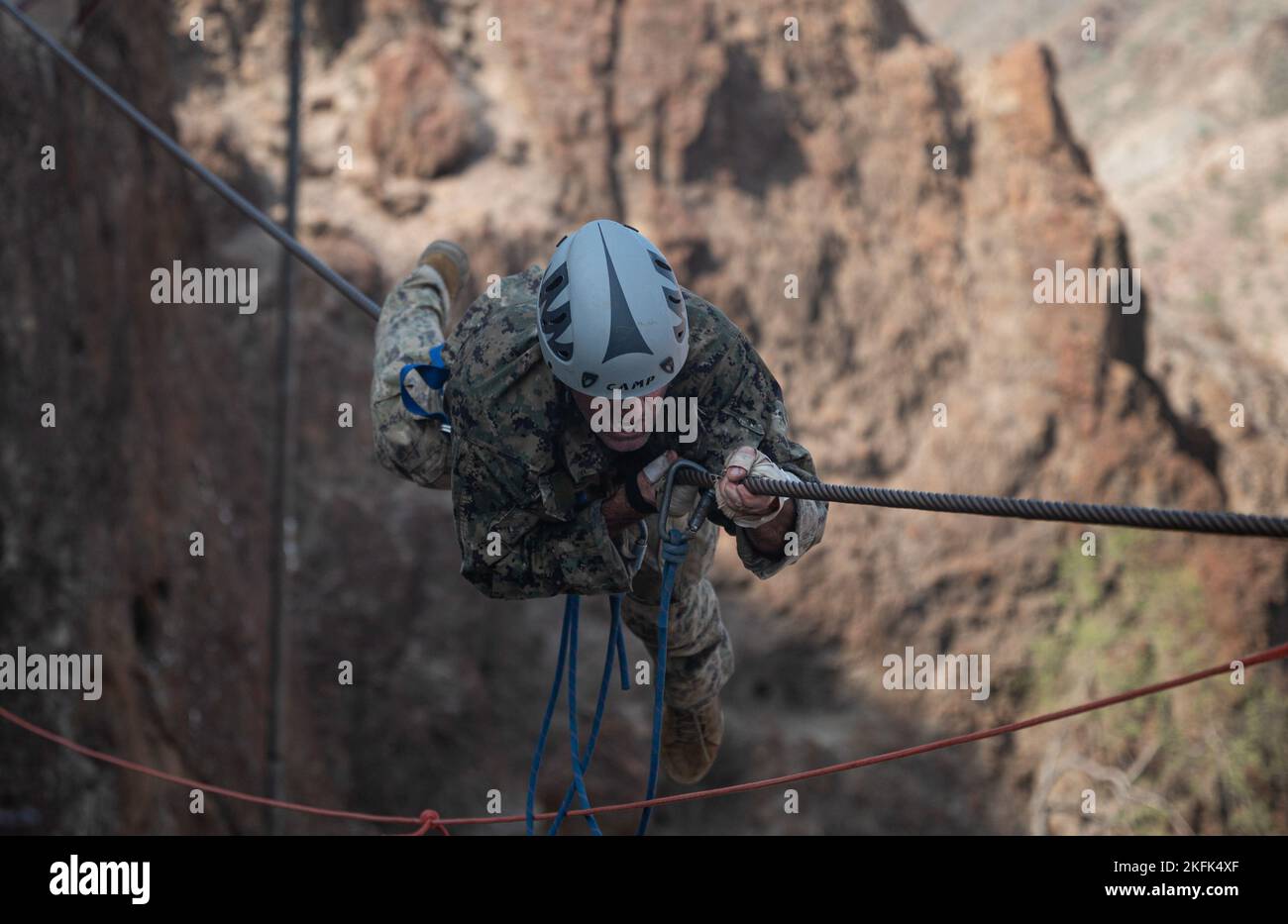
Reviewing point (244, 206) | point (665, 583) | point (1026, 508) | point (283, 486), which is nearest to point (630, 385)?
point (665, 583)

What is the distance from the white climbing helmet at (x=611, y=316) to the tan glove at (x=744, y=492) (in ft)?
1.08

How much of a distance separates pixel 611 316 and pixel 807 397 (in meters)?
8.31

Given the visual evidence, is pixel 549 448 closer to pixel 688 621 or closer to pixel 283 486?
pixel 688 621

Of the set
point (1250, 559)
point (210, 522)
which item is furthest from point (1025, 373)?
point (210, 522)

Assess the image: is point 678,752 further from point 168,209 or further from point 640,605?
point 168,209

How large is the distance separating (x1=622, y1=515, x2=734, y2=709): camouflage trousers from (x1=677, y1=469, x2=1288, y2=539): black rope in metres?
0.90

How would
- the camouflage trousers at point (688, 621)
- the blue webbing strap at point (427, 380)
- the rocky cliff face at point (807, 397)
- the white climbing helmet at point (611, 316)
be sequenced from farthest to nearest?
the rocky cliff face at point (807, 397) → the camouflage trousers at point (688, 621) → the blue webbing strap at point (427, 380) → the white climbing helmet at point (611, 316)

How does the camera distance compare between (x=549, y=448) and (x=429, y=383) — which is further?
(x=429, y=383)

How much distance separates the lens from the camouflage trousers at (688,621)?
4070mm

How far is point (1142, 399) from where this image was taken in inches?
448

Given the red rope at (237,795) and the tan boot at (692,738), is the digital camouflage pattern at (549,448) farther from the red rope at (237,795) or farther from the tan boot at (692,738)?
the tan boot at (692,738)

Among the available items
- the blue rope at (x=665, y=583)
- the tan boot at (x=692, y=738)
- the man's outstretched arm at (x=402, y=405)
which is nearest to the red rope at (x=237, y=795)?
the blue rope at (x=665, y=583)

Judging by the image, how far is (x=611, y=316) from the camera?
3.20 m
